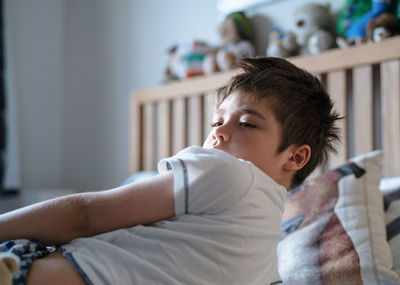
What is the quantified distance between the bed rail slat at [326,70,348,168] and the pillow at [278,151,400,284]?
1.03 ft

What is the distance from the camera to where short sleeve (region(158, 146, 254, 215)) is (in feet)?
2.15

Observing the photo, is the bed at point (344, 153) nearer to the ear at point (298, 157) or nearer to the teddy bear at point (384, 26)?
the teddy bear at point (384, 26)

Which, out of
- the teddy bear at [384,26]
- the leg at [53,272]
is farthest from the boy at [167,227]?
the teddy bear at [384,26]

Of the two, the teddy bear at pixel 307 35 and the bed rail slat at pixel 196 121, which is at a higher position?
the teddy bear at pixel 307 35

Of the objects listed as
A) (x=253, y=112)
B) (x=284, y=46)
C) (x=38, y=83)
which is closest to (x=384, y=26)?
(x=284, y=46)

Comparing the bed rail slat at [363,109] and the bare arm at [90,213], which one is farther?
the bed rail slat at [363,109]

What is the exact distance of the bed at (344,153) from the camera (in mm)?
932

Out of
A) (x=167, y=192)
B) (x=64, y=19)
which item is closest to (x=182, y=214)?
(x=167, y=192)

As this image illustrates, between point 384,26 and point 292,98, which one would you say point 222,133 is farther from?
point 384,26

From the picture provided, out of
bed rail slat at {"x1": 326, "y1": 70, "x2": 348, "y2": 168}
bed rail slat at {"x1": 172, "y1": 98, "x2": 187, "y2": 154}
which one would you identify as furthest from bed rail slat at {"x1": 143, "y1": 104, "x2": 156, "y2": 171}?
bed rail slat at {"x1": 326, "y1": 70, "x2": 348, "y2": 168}

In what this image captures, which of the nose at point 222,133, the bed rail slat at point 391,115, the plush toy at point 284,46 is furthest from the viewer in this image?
the plush toy at point 284,46

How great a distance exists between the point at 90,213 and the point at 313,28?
1.18 meters

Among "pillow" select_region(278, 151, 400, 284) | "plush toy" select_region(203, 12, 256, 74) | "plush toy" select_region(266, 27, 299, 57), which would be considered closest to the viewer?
"pillow" select_region(278, 151, 400, 284)

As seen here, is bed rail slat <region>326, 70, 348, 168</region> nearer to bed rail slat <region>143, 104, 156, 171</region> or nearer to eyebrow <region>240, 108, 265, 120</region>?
eyebrow <region>240, 108, 265, 120</region>
